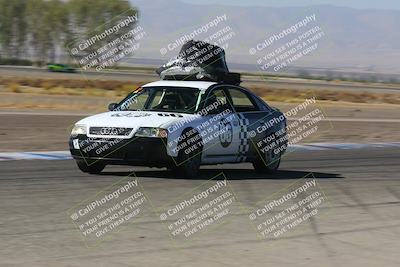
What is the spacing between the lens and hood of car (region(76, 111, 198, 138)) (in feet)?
37.3

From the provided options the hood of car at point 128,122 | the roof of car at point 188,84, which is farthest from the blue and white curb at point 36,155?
the hood of car at point 128,122

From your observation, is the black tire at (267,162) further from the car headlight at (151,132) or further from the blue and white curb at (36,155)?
the blue and white curb at (36,155)

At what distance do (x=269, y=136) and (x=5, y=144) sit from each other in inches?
261

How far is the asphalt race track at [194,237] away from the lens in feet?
22.3

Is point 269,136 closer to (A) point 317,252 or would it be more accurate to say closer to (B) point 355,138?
(A) point 317,252

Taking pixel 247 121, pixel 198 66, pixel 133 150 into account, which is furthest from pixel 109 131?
pixel 198 66

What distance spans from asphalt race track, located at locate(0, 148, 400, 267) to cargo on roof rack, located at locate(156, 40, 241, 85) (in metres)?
1.51

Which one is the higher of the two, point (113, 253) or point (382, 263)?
point (113, 253)

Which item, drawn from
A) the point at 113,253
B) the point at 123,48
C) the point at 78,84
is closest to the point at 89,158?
the point at 113,253

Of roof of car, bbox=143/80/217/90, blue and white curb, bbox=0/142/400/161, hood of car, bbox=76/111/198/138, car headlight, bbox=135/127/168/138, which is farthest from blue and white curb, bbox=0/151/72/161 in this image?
car headlight, bbox=135/127/168/138

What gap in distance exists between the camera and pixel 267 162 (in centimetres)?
1352

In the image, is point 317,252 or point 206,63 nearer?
point 317,252

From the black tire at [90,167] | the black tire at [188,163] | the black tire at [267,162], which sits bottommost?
the black tire at [267,162]

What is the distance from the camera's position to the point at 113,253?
684 cm
